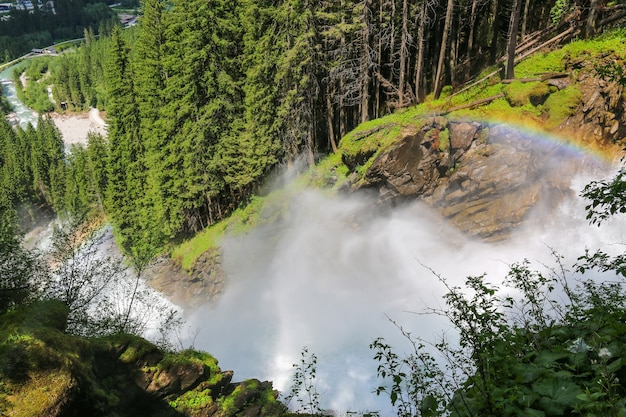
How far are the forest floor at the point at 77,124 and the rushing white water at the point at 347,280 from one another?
8924 centimetres

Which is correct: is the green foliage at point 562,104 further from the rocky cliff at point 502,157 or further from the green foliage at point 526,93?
the green foliage at point 526,93

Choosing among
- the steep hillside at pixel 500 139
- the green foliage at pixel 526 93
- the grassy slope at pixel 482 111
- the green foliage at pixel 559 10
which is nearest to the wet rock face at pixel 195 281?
Answer: the grassy slope at pixel 482 111

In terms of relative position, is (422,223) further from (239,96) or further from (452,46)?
(239,96)

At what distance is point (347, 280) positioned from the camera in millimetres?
20062

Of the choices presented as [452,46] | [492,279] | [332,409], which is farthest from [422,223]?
[452,46]

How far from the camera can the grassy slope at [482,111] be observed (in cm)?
1578

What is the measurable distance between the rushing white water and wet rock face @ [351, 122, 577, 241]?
0.66m

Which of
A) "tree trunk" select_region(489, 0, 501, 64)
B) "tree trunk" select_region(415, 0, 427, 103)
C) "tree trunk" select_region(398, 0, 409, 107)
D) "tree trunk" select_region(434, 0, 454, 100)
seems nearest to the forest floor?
"tree trunk" select_region(398, 0, 409, 107)

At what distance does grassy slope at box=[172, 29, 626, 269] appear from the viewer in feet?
51.8

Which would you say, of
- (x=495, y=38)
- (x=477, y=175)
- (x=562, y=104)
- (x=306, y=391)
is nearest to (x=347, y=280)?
(x=306, y=391)

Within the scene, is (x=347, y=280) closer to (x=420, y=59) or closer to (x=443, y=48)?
(x=420, y=59)

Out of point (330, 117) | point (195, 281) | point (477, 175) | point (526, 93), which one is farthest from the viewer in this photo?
point (195, 281)

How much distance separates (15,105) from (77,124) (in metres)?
35.4

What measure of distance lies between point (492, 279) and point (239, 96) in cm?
1954
